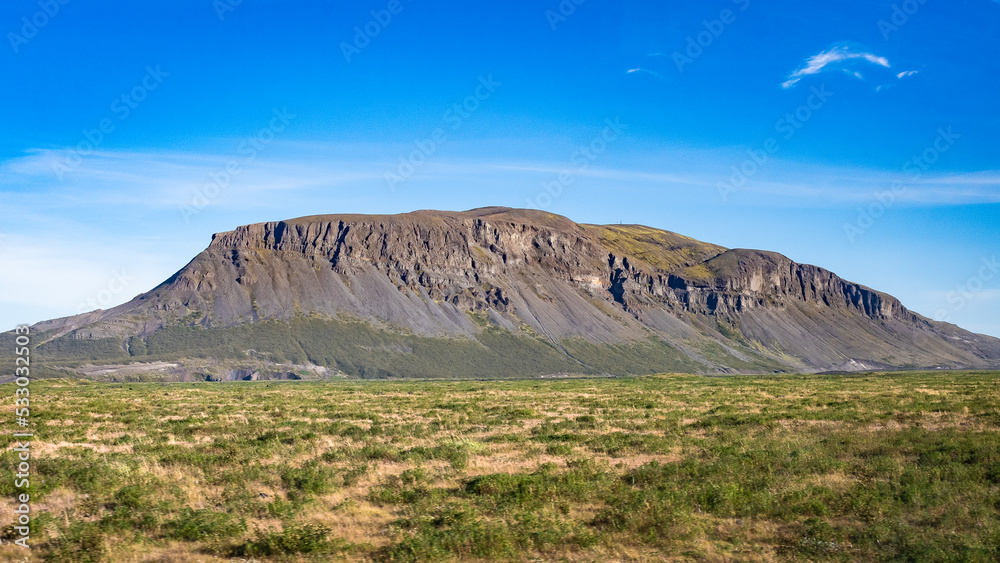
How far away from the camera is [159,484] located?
16.3m

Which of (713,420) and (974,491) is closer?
(974,491)

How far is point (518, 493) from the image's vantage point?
50.1 feet

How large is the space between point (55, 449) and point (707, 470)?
20.2 metres

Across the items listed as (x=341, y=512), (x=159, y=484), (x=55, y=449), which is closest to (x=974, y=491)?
(x=341, y=512)

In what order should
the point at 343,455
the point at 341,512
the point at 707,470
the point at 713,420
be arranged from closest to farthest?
1. the point at 341,512
2. the point at 707,470
3. the point at 343,455
4. the point at 713,420

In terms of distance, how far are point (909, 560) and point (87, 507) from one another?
15543mm

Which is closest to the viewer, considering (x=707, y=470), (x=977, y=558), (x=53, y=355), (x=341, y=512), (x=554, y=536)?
(x=977, y=558)

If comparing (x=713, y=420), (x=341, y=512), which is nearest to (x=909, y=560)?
(x=341, y=512)

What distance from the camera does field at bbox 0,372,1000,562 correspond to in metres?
11.6

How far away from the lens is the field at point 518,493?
1165cm

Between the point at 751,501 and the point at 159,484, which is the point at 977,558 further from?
the point at 159,484

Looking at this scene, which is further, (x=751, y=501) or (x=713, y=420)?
(x=713, y=420)

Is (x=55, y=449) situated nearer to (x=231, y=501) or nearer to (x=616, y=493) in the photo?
(x=231, y=501)

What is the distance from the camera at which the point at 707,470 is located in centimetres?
1762
